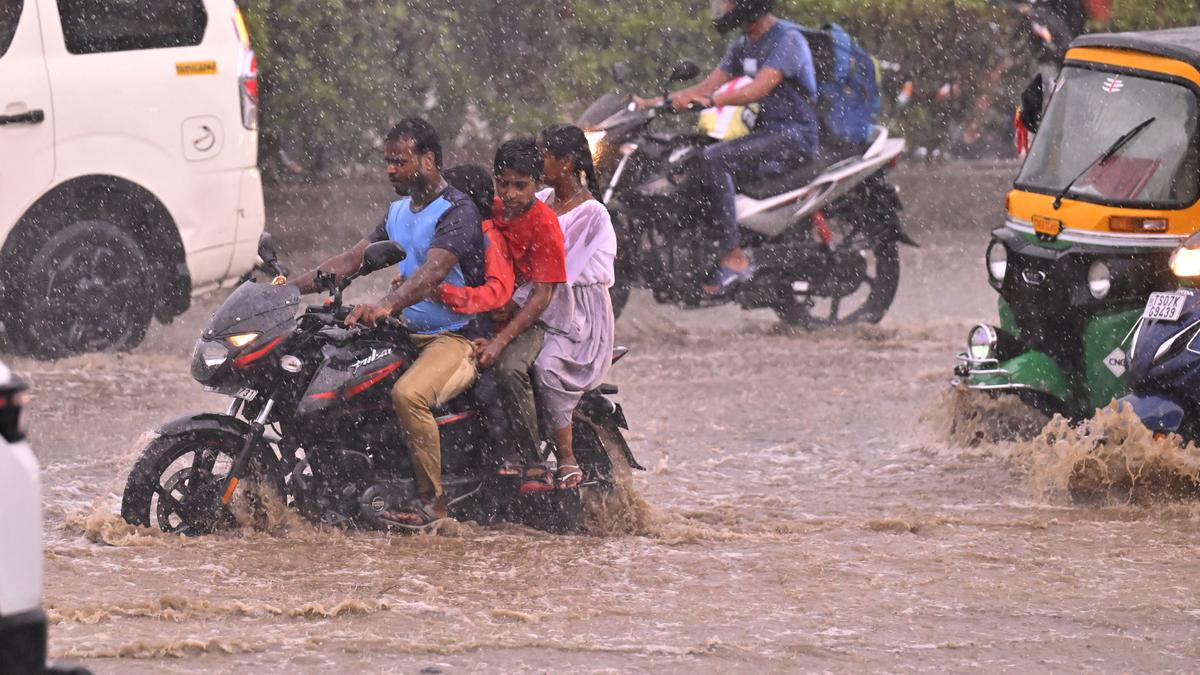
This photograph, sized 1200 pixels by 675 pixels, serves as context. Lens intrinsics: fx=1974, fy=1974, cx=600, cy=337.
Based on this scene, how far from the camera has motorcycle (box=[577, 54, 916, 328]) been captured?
1088 cm

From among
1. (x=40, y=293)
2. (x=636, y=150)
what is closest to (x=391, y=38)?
(x=636, y=150)

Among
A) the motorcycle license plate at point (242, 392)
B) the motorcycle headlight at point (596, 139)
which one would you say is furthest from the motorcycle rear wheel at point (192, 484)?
the motorcycle headlight at point (596, 139)

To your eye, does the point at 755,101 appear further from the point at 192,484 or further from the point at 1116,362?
the point at 192,484

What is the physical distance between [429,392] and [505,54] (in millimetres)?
7698

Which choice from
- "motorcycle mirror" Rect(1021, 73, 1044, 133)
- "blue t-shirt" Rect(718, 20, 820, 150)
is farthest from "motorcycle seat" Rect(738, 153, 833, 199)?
"motorcycle mirror" Rect(1021, 73, 1044, 133)

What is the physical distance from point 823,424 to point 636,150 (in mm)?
2213

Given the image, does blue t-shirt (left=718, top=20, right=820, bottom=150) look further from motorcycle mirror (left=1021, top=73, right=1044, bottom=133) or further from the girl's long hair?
the girl's long hair

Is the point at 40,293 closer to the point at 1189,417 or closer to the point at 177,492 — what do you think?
the point at 177,492

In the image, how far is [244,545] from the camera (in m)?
6.51

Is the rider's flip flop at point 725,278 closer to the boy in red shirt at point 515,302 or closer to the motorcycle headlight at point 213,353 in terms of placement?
the boy in red shirt at point 515,302

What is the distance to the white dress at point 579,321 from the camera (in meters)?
6.79

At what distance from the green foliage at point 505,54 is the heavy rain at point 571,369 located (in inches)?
1.7

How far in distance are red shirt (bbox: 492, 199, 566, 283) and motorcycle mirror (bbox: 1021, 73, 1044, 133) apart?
2.98m

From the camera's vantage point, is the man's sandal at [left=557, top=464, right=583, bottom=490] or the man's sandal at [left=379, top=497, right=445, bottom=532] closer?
the man's sandal at [left=379, top=497, right=445, bottom=532]
